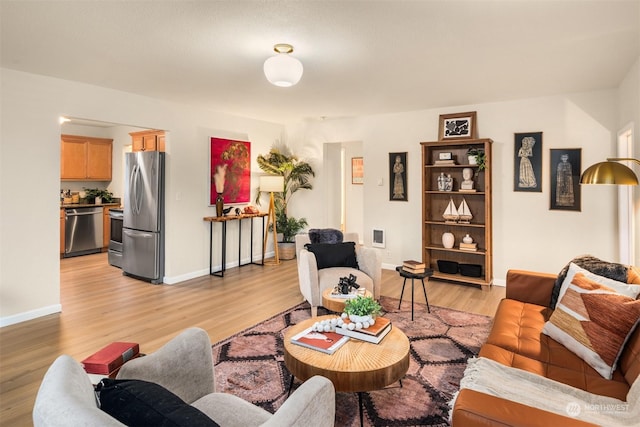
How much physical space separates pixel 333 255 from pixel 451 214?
6.73 feet

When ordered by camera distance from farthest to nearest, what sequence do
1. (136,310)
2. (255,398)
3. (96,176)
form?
(96,176) < (136,310) < (255,398)

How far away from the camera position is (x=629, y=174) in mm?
2447

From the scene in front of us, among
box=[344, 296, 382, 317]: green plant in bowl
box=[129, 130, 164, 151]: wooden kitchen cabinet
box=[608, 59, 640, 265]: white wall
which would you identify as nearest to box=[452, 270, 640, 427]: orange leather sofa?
box=[344, 296, 382, 317]: green plant in bowl

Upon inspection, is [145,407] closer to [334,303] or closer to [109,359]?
[109,359]

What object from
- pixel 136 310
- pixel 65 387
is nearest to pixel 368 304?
pixel 65 387

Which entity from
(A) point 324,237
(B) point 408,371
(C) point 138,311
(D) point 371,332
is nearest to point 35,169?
(C) point 138,311

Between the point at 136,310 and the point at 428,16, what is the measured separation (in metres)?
3.98

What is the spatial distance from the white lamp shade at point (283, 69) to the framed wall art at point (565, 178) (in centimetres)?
360

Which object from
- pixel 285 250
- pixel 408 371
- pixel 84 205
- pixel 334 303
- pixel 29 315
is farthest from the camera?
pixel 84 205

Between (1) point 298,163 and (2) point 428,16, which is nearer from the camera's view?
(2) point 428,16

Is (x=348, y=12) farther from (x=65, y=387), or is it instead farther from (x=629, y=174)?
(x=65, y=387)

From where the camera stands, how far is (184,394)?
64.4 inches

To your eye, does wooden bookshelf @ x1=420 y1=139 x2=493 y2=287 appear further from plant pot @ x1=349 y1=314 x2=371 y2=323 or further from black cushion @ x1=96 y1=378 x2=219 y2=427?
black cushion @ x1=96 y1=378 x2=219 y2=427

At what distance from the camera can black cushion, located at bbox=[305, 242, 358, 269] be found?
163 inches
